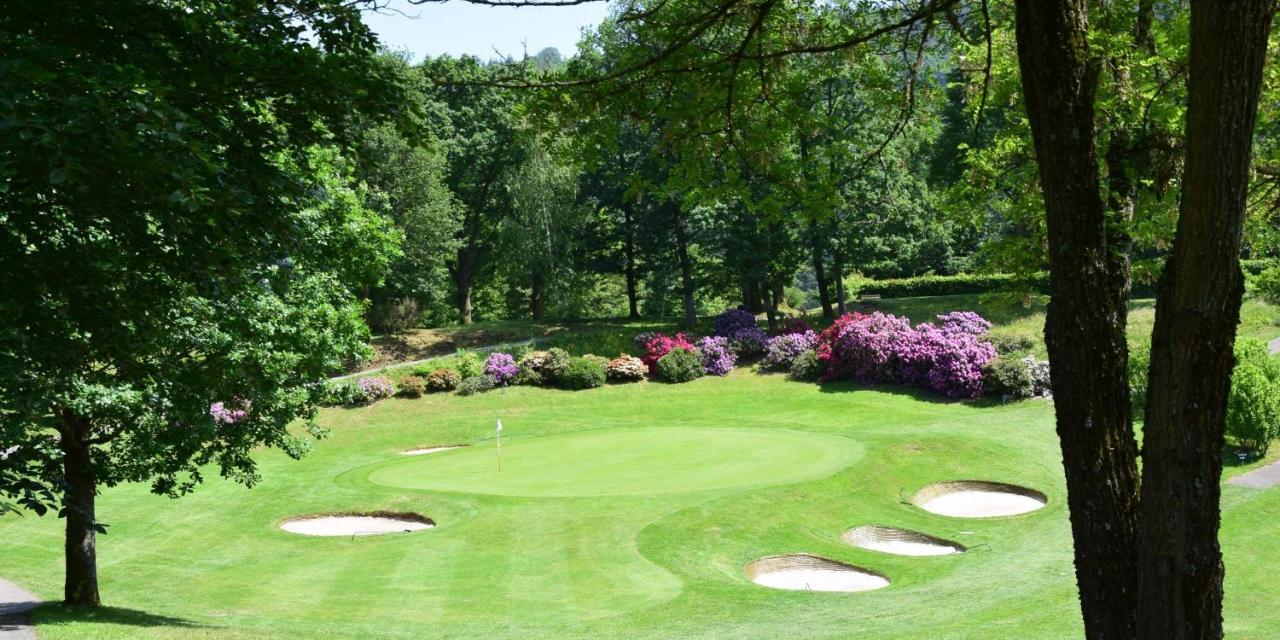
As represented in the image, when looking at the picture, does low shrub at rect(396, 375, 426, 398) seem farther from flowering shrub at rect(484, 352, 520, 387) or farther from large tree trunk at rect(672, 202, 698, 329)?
large tree trunk at rect(672, 202, 698, 329)

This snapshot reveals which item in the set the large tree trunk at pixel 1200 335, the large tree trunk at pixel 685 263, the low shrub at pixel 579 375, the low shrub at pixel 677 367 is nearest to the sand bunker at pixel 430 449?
the low shrub at pixel 579 375

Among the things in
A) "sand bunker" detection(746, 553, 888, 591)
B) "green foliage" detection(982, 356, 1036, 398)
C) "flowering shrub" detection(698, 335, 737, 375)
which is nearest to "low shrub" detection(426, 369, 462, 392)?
"flowering shrub" detection(698, 335, 737, 375)

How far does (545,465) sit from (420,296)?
77.2 feet

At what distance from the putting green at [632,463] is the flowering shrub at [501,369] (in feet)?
27.5

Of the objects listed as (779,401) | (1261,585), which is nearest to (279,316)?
(1261,585)

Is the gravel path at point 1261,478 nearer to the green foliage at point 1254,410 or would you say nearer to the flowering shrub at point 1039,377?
the green foliage at point 1254,410

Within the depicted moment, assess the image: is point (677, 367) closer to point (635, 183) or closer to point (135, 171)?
point (635, 183)

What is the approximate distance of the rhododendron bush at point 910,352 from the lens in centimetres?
3025

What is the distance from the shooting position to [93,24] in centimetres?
773

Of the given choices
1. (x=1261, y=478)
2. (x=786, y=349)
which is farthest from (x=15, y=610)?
(x=786, y=349)

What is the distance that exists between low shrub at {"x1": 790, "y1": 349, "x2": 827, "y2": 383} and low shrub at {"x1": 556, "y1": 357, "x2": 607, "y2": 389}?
6.86 m

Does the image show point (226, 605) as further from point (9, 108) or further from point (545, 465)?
point (9, 108)

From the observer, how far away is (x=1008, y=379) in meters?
28.6

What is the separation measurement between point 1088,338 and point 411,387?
29739mm
